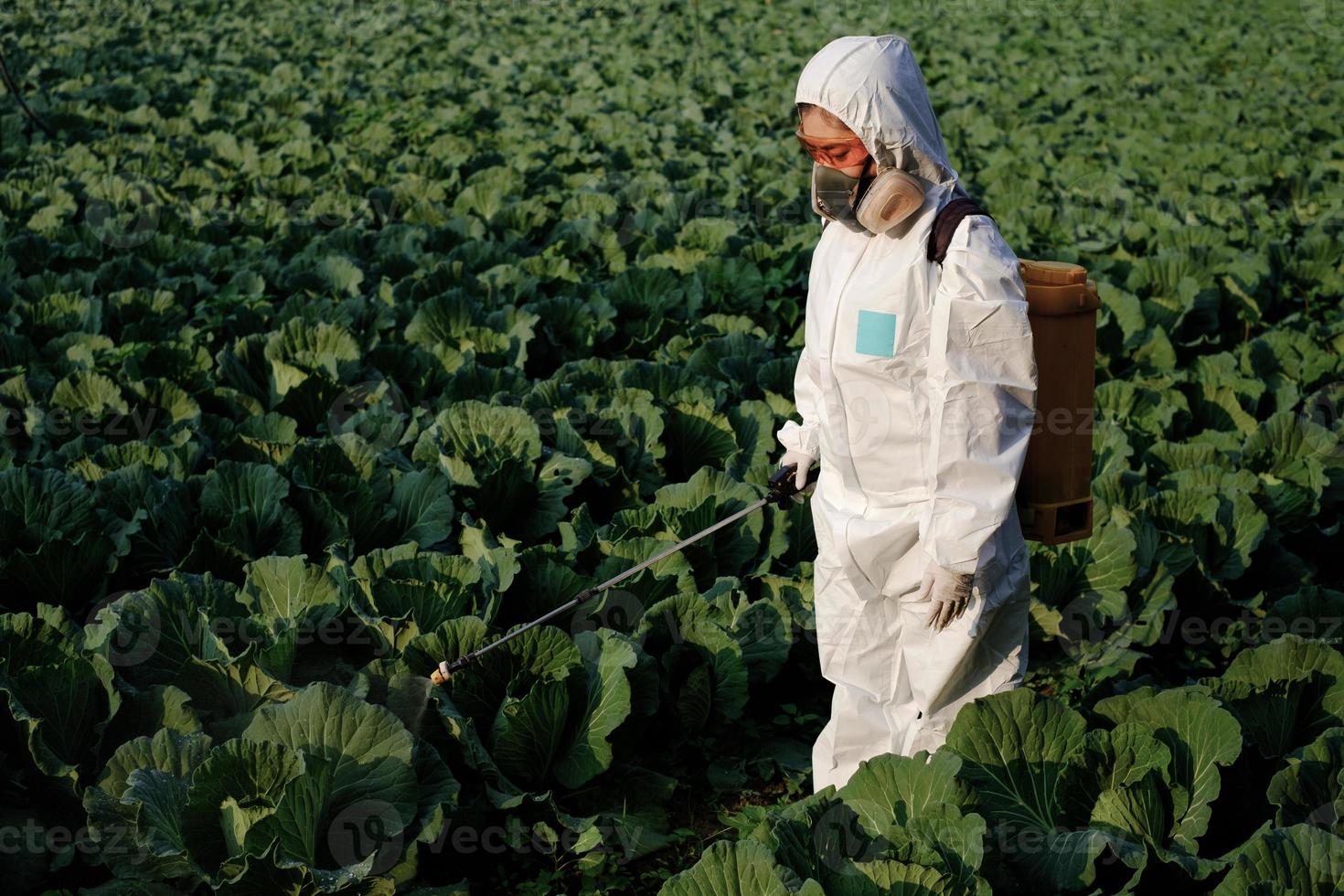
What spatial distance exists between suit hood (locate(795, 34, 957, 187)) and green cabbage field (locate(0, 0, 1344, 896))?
48.2 inches

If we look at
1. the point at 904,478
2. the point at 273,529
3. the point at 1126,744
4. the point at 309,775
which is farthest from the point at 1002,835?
the point at 273,529

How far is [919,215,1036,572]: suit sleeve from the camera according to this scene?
235cm

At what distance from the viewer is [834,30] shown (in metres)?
16.5

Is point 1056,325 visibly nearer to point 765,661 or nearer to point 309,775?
point 765,661

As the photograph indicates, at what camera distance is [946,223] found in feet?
7.93

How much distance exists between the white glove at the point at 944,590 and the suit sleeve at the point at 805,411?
54cm

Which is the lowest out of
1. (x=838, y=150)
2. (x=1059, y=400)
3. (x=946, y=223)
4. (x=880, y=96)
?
(x=1059, y=400)

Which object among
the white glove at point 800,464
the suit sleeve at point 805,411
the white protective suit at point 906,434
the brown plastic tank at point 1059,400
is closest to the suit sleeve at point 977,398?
the white protective suit at point 906,434

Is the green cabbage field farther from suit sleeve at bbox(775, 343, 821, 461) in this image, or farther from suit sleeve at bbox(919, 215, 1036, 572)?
suit sleeve at bbox(775, 343, 821, 461)

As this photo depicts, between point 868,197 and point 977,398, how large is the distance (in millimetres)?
469

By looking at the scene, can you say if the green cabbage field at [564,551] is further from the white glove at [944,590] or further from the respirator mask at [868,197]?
the respirator mask at [868,197]

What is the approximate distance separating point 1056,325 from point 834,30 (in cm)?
1520

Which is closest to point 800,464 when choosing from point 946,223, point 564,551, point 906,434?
point 906,434

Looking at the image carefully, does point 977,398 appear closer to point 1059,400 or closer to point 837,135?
point 1059,400
